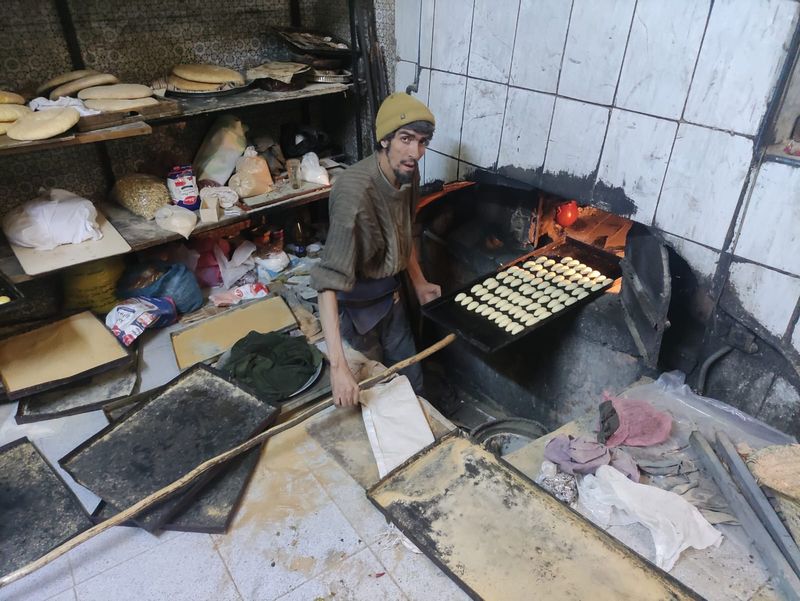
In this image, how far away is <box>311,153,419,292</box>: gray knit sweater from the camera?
214 centimetres

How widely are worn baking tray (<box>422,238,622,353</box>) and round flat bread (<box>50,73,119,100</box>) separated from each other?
75.5 inches

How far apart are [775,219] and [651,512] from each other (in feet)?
3.48

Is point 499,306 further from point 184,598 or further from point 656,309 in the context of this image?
point 184,598

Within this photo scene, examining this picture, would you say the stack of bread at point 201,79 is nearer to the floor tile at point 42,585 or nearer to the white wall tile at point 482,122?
the white wall tile at point 482,122

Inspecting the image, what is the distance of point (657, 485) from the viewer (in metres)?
1.87

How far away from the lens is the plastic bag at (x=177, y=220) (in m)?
2.90

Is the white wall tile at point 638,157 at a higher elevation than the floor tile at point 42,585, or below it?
higher

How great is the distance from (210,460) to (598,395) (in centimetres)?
179

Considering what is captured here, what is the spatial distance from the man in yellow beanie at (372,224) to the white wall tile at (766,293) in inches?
50.2

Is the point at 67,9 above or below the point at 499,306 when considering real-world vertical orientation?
above

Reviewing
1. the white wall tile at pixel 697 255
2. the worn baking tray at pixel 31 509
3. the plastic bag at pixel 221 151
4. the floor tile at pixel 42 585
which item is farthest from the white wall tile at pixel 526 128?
the floor tile at pixel 42 585

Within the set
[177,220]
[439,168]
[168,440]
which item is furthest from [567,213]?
[168,440]

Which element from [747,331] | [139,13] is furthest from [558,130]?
[139,13]

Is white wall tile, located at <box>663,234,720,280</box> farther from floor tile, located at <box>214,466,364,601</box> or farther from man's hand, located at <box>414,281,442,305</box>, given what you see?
floor tile, located at <box>214,466,364,601</box>
